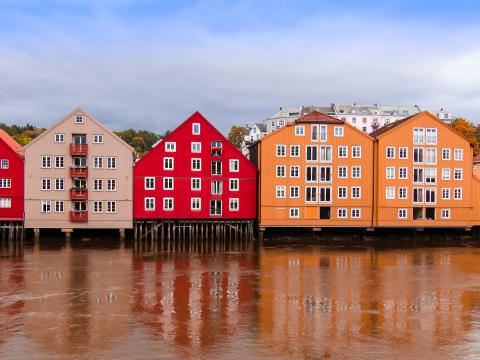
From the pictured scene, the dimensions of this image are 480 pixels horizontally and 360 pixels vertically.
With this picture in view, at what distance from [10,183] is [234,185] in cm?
2510

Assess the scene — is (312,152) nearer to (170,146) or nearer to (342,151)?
(342,151)

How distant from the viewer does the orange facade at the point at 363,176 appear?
6116 cm

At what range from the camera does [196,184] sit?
199ft

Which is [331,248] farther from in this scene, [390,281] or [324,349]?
[324,349]

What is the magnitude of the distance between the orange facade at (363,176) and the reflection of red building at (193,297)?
1820 cm

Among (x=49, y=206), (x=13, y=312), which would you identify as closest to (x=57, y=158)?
(x=49, y=206)

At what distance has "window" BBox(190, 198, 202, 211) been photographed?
60500mm

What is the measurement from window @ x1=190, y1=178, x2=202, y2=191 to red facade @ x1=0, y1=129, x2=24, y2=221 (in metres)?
18.9

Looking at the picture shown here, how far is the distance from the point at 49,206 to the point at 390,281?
128 feet

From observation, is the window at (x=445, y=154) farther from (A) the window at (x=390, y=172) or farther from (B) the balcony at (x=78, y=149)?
(B) the balcony at (x=78, y=149)

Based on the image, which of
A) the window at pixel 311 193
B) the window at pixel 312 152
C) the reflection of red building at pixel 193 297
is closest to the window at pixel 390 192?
the window at pixel 311 193

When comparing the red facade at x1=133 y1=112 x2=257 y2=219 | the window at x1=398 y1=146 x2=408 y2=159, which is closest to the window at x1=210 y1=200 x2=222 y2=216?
the red facade at x1=133 y1=112 x2=257 y2=219

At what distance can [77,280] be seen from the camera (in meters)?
35.1

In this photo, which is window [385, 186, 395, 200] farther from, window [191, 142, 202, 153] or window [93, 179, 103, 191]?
window [93, 179, 103, 191]
